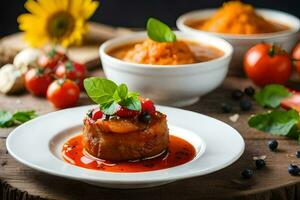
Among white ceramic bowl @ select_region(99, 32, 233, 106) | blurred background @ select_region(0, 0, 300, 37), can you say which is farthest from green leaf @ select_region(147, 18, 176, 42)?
blurred background @ select_region(0, 0, 300, 37)

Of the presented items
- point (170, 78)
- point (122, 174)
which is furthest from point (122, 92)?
point (170, 78)

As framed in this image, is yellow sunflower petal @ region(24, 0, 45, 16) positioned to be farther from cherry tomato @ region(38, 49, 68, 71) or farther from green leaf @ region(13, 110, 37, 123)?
green leaf @ region(13, 110, 37, 123)

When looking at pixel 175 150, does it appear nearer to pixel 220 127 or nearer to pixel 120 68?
pixel 220 127

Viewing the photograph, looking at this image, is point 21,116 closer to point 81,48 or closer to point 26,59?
point 26,59

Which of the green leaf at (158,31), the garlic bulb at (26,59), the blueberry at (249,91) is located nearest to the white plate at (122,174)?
→ the green leaf at (158,31)

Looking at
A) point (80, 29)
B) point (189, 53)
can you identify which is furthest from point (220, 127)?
point (80, 29)

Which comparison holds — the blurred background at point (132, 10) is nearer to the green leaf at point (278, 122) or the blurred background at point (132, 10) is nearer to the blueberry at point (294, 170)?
the green leaf at point (278, 122)
